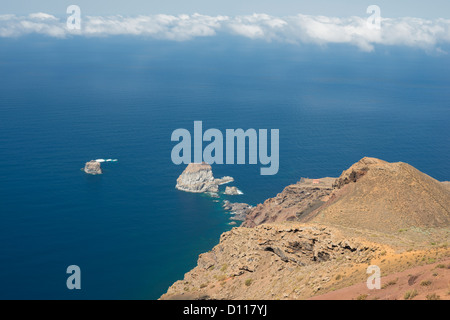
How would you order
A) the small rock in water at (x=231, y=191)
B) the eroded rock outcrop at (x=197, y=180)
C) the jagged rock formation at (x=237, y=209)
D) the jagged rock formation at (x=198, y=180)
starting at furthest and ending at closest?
1. the eroded rock outcrop at (x=197, y=180)
2. the jagged rock formation at (x=198, y=180)
3. the small rock in water at (x=231, y=191)
4. the jagged rock formation at (x=237, y=209)

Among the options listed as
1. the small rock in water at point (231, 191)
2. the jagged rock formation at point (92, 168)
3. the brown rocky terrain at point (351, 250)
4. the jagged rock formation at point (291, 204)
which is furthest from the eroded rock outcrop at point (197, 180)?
the brown rocky terrain at point (351, 250)

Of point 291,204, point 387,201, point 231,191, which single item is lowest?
point 231,191

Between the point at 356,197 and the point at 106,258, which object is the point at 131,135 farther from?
the point at 356,197

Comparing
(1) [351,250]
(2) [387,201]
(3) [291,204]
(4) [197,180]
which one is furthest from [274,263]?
(4) [197,180]

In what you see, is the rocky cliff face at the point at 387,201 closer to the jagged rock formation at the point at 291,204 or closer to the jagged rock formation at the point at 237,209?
the jagged rock formation at the point at 291,204

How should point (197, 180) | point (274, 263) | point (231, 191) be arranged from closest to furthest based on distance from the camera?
point (274, 263)
point (231, 191)
point (197, 180)

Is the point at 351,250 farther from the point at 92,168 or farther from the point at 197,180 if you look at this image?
the point at 92,168

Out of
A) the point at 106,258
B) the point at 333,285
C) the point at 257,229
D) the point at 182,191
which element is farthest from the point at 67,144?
the point at 333,285
